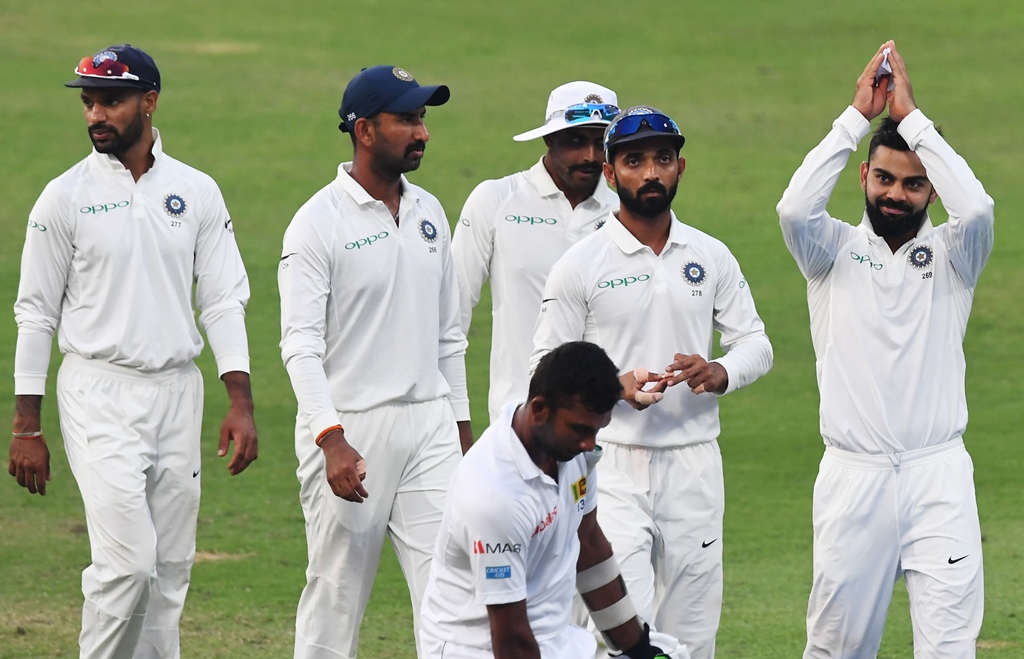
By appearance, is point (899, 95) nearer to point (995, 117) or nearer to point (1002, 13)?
point (995, 117)

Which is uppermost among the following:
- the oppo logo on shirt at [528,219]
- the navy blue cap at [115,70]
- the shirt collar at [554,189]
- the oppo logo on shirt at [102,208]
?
the navy blue cap at [115,70]

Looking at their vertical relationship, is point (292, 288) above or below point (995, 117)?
below

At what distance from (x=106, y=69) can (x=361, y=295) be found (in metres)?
1.35

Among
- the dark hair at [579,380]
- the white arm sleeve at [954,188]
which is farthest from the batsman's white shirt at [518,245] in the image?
the dark hair at [579,380]

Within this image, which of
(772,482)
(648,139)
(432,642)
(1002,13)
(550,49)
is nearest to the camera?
(432,642)

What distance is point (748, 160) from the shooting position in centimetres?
2041

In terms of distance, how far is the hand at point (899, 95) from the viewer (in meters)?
6.44

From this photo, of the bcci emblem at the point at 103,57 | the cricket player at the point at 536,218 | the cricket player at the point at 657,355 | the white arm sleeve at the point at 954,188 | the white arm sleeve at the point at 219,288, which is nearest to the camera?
the white arm sleeve at the point at 954,188

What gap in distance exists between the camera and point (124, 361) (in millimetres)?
6805

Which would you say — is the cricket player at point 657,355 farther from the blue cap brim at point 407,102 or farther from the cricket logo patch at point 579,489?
the cricket logo patch at point 579,489

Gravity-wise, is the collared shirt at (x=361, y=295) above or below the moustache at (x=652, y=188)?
below

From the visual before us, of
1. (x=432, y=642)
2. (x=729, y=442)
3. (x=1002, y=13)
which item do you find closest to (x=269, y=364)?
(x=729, y=442)

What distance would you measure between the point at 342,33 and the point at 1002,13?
9.92 m

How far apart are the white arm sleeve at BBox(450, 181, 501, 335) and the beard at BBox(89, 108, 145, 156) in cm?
152
